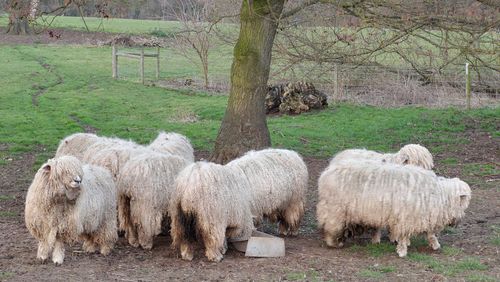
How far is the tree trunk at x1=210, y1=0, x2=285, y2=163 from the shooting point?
13328mm

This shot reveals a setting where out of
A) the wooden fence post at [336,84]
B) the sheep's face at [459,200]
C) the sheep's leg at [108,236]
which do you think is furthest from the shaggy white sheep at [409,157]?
the wooden fence post at [336,84]

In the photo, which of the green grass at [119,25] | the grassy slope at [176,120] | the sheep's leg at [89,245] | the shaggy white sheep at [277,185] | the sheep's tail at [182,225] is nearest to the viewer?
the sheep's tail at [182,225]

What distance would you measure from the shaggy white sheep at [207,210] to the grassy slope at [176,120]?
7512 mm

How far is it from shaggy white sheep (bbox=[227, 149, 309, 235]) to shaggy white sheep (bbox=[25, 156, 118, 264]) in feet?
6.51

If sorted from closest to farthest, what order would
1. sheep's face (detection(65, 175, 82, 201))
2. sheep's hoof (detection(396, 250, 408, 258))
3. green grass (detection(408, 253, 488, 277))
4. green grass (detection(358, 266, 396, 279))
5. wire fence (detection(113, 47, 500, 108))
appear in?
green grass (detection(358, 266, 396, 279)), green grass (detection(408, 253, 488, 277)), sheep's face (detection(65, 175, 82, 201)), sheep's hoof (detection(396, 250, 408, 258)), wire fence (detection(113, 47, 500, 108))

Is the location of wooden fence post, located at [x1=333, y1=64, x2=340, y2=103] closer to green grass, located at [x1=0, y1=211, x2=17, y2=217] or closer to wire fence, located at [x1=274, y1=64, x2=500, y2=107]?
wire fence, located at [x1=274, y1=64, x2=500, y2=107]

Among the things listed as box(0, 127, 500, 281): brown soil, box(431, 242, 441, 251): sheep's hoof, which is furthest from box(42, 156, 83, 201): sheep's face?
box(431, 242, 441, 251): sheep's hoof

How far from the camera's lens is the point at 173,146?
450 inches

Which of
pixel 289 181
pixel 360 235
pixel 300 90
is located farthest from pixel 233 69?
pixel 300 90

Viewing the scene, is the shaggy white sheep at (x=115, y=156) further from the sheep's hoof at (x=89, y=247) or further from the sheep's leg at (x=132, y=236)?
the sheep's hoof at (x=89, y=247)

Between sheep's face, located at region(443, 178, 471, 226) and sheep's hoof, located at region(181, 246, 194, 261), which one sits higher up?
sheep's face, located at region(443, 178, 471, 226)

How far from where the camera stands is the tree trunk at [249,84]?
13.3 m

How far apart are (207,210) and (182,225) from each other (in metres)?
0.41

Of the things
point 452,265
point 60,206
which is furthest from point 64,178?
point 452,265
